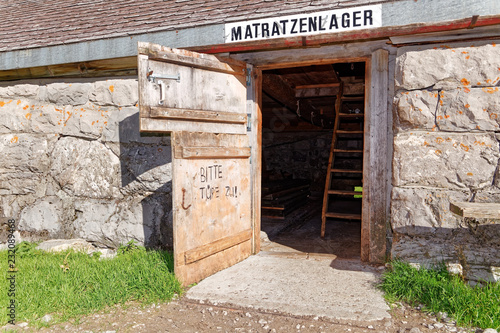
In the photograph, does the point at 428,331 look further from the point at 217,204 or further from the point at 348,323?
the point at 217,204

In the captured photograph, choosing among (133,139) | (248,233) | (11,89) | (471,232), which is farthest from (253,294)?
(11,89)

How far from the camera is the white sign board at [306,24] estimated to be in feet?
11.1

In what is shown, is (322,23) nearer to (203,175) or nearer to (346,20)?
(346,20)

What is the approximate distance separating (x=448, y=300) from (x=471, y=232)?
70 cm

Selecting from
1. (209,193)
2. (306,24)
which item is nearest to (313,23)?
(306,24)

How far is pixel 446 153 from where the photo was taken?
10.7ft

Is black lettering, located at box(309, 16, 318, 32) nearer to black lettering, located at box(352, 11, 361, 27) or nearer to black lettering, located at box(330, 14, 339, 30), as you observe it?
black lettering, located at box(330, 14, 339, 30)

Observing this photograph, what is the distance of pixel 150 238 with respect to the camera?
4.27 meters

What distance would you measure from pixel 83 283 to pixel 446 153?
3377 mm

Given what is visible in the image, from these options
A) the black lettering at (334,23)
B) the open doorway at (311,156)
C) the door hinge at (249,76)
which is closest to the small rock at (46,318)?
the open doorway at (311,156)

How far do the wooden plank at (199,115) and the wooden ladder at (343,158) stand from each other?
78.3 inches

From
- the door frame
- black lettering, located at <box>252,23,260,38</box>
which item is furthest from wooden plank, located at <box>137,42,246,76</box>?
the door frame

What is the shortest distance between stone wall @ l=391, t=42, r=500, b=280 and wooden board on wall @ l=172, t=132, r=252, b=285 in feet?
5.06

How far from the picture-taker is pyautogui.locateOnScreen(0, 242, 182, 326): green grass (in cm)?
298
